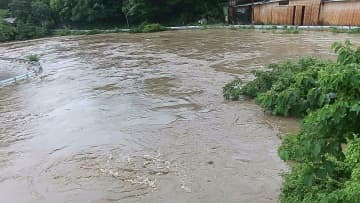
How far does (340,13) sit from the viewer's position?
26625 mm

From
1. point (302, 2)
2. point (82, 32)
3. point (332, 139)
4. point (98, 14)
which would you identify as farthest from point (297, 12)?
point (332, 139)

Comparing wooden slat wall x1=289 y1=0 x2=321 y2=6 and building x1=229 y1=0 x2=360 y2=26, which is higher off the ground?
wooden slat wall x1=289 y1=0 x2=321 y2=6

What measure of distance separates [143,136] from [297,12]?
2361 cm

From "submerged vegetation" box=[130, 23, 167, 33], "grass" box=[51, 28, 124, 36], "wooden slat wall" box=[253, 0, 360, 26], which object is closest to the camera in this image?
"wooden slat wall" box=[253, 0, 360, 26]

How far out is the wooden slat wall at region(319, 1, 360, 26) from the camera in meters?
25.4

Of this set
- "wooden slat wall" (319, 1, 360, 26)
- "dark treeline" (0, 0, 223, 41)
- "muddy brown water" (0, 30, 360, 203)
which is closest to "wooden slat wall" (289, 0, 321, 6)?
"wooden slat wall" (319, 1, 360, 26)

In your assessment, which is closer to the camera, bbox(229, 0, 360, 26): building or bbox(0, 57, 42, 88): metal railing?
bbox(0, 57, 42, 88): metal railing

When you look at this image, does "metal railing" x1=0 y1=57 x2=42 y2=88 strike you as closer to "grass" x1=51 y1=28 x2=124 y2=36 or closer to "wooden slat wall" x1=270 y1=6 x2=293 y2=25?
"grass" x1=51 y1=28 x2=124 y2=36

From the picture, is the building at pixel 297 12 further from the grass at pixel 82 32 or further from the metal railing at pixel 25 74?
the metal railing at pixel 25 74

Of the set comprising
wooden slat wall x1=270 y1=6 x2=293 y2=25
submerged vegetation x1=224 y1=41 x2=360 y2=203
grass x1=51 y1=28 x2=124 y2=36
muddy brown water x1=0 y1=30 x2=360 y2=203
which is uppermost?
submerged vegetation x1=224 y1=41 x2=360 y2=203

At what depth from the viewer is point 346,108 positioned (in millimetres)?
3465

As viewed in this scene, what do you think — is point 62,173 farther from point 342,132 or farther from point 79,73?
point 79,73

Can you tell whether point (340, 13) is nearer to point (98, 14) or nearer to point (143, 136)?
point (143, 136)

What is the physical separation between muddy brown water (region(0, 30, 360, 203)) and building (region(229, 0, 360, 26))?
6613 mm
